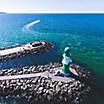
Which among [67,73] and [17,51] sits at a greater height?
[67,73]

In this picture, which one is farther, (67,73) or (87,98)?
(67,73)

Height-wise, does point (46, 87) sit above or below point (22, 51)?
above

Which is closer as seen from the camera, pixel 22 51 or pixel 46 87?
pixel 46 87

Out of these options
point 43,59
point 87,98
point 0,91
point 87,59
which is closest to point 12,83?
point 0,91

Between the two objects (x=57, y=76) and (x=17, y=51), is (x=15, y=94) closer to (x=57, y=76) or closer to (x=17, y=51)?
(x=57, y=76)

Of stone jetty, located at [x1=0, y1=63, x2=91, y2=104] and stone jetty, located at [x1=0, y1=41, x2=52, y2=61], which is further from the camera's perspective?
stone jetty, located at [x1=0, y1=41, x2=52, y2=61]

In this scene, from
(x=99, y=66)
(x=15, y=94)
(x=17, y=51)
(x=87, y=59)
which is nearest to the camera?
(x=15, y=94)

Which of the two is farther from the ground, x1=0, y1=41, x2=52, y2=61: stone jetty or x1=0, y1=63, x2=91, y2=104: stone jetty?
x1=0, y1=63, x2=91, y2=104: stone jetty

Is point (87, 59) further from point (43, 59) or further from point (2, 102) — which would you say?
point (2, 102)

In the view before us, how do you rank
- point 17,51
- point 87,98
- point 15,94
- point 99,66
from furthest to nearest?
point 17,51
point 99,66
point 15,94
point 87,98
